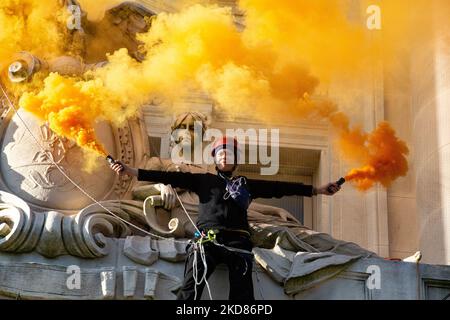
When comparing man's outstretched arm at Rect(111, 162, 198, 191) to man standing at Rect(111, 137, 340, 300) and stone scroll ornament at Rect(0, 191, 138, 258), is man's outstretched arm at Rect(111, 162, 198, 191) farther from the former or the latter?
stone scroll ornament at Rect(0, 191, 138, 258)

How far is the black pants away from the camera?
13.7 meters

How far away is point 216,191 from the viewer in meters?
14.2

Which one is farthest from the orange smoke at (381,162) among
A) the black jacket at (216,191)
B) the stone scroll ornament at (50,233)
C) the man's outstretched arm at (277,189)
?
the stone scroll ornament at (50,233)

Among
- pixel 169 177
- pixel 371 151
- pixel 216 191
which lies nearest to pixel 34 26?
pixel 169 177

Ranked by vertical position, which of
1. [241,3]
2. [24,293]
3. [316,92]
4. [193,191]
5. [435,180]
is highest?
[241,3]

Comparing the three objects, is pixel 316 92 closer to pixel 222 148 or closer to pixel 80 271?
Result: pixel 222 148

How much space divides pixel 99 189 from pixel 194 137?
167cm

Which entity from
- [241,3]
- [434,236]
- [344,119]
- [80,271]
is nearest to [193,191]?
[80,271]

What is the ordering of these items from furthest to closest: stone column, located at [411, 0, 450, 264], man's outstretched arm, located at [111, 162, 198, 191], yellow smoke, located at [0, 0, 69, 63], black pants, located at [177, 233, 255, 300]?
1. stone column, located at [411, 0, 450, 264]
2. yellow smoke, located at [0, 0, 69, 63]
3. man's outstretched arm, located at [111, 162, 198, 191]
4. black pants, located at [177, 233, 255, 300]

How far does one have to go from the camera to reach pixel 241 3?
19.3 m

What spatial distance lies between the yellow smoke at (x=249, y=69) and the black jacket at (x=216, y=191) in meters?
0.83

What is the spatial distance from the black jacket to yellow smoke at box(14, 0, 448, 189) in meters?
0.83

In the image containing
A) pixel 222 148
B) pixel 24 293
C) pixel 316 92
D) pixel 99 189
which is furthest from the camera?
pixel 316 92

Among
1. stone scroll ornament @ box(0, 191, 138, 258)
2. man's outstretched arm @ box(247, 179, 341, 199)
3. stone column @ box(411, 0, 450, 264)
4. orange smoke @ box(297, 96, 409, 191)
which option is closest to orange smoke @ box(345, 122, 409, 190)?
orange smoke @ box(297, 96, 409, 191)
